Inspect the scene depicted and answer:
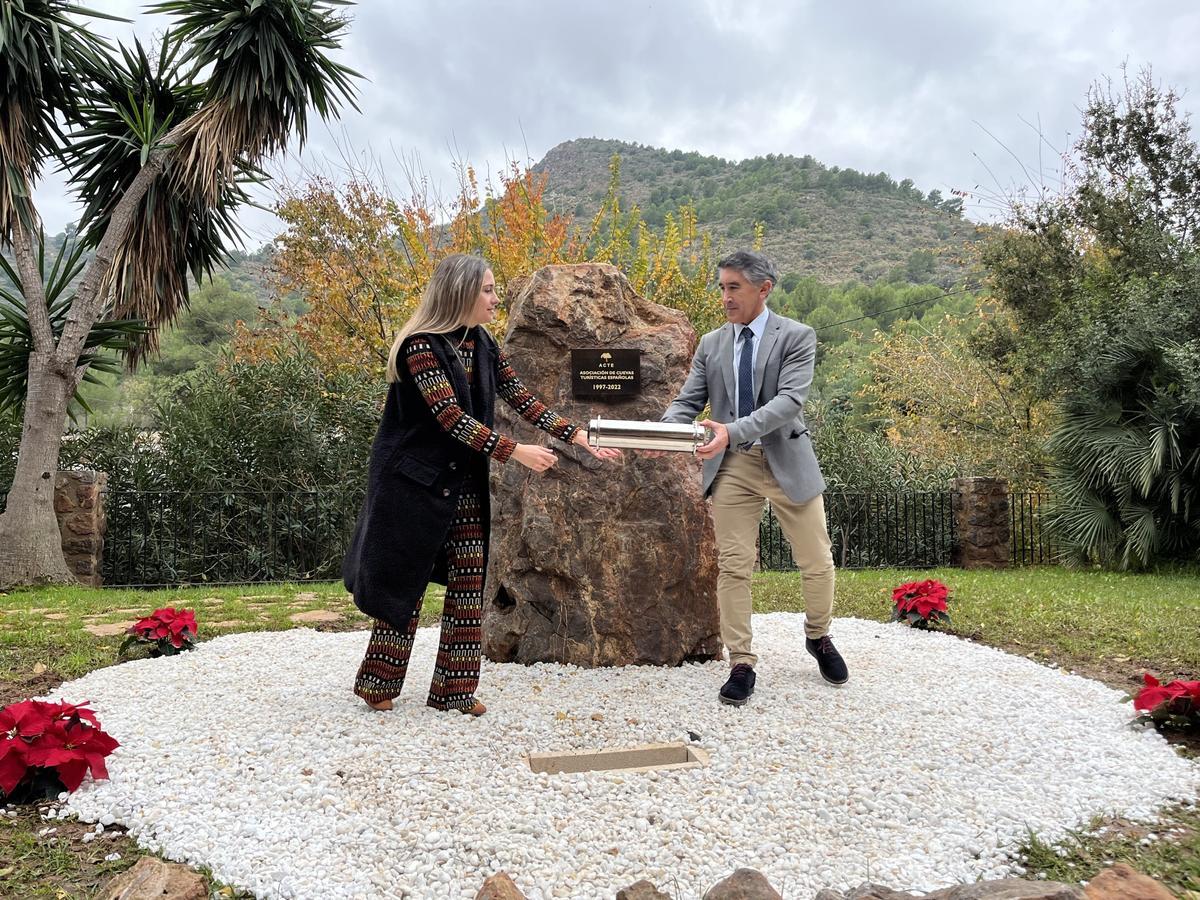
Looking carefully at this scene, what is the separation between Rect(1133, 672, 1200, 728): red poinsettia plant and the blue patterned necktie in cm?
213

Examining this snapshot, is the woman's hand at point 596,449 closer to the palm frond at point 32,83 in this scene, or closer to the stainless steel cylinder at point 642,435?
the stainless steel cylinder at point 642,435

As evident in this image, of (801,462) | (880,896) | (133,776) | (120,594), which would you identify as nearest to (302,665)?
(133,776)

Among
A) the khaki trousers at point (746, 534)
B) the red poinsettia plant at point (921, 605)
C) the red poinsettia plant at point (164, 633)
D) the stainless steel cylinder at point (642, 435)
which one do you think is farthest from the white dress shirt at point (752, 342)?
the red poinsettia plant at point (164, 633)

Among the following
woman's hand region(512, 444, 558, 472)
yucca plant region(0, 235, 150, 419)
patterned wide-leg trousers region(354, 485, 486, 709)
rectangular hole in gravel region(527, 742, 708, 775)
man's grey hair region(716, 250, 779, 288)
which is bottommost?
rectangular hole in gravel region(527, 742, 708, 775)

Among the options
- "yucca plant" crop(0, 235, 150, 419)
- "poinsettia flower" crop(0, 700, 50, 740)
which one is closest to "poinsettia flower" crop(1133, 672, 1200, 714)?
"poinsettia flower" crop(0, 700, 50, 740)

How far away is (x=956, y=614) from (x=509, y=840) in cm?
512

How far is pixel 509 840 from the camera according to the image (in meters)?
2.61

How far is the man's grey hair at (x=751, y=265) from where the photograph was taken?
4.03 meters

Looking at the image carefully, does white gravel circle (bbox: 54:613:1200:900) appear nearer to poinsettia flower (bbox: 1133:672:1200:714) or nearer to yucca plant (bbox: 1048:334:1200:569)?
poinsettia flower (bbox: 1133:672:1200:714)

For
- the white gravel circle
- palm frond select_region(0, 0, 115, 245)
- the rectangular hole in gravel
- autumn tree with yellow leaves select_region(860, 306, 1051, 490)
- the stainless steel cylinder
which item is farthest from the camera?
autumn tree with yellow leaves select_region(860, 306, 1051, 490)

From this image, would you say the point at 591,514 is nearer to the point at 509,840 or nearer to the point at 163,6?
the point at 509,840

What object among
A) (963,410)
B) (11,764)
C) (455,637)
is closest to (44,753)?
(11,764)

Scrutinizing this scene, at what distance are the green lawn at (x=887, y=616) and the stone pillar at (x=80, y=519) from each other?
1103 mm

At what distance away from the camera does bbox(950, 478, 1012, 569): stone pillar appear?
11.5m
